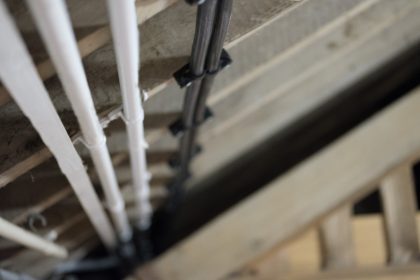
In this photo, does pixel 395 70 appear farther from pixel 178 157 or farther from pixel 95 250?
pixel 95 250

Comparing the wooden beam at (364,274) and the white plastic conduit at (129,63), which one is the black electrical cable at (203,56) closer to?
the white plastic conduit at (129,63)

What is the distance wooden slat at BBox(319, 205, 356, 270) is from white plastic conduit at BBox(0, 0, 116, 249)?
86cm

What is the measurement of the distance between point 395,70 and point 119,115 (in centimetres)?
138

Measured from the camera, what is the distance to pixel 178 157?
4.74 ft

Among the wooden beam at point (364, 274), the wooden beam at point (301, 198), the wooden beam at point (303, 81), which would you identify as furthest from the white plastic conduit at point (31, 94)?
the wooden beam at point (364, 274)

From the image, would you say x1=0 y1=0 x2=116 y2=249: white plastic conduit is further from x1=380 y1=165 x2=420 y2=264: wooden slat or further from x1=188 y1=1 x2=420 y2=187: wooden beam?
x1=380 y1=165 x2=420 y2=264: wooden slat

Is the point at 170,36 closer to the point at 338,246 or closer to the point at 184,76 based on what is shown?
the point at 184,76

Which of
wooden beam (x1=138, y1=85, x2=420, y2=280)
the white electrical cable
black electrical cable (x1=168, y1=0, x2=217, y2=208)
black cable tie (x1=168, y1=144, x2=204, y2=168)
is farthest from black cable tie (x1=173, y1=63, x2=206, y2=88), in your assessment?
wooden beam (x1=138, y1=85, x2=420, y2=280)

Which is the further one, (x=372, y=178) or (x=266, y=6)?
(x=372, y=178)

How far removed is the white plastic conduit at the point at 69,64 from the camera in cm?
48

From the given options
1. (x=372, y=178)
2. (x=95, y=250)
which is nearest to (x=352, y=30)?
(x=372, y=178)

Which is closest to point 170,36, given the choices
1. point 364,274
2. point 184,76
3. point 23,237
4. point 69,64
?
point 184,76

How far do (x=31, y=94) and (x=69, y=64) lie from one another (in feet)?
0.19

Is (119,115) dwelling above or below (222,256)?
above
